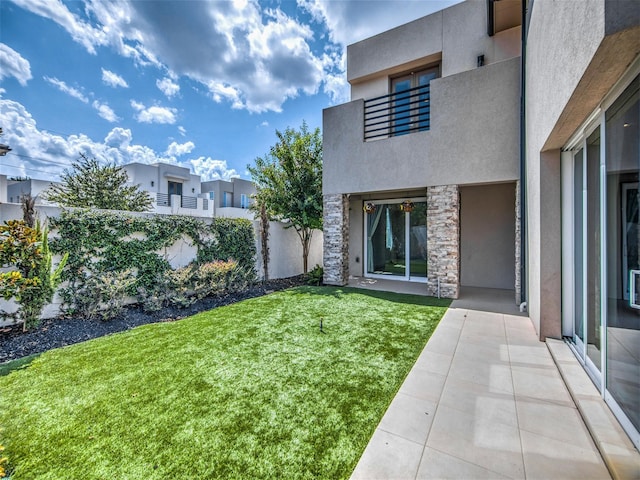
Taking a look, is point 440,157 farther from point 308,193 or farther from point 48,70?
point 48,70

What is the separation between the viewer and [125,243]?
790 centimetres

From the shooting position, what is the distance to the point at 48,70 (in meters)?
11.1

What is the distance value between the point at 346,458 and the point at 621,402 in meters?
2.94

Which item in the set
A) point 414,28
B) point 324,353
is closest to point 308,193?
point 414,28

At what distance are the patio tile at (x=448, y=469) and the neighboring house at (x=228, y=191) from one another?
109 ft

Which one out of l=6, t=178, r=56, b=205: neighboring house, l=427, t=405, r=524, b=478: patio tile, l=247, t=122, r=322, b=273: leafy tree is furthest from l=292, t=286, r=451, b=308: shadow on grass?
l=6, t=178, r=56, b=205: neighboring house

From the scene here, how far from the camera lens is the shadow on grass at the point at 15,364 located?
14.5 ft

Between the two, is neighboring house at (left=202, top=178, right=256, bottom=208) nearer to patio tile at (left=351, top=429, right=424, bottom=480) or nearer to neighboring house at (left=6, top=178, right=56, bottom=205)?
neighboring house at (left=6, top=178, right=56, bottom=205)

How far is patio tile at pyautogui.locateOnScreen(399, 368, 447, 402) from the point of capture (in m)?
3.62

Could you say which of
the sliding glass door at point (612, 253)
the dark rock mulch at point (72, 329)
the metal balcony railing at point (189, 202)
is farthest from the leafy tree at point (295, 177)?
the metal balcony railing at point (189, 202)

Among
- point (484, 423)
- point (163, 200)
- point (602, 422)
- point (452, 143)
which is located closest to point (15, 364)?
point (484, 423)

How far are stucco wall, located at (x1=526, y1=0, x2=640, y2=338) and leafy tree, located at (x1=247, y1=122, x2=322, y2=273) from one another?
27.2 feet

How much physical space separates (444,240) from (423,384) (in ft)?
19.5

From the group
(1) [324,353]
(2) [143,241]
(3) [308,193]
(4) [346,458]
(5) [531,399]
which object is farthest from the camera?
(3) [308,193]
